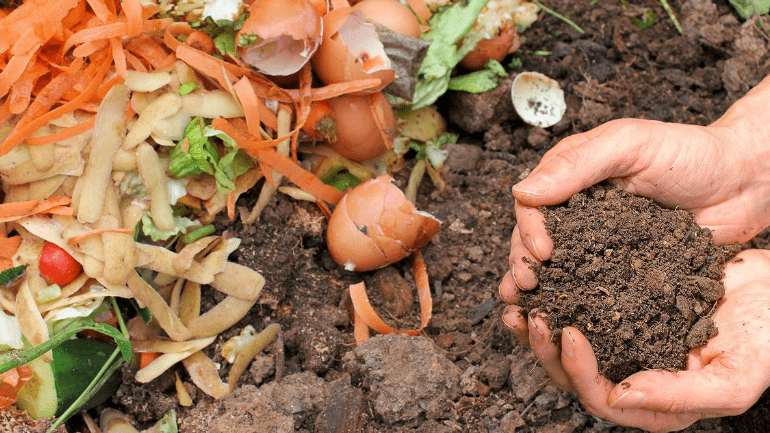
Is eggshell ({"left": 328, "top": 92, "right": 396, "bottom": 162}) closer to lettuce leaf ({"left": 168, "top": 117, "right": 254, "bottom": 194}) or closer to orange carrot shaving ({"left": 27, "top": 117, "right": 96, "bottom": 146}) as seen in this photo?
lettuce leaf ({"left": 168, "top": 117, "right": 254, "bottom": 194})

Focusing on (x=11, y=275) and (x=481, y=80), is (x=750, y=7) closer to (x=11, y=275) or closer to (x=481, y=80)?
(x=481, y=80)

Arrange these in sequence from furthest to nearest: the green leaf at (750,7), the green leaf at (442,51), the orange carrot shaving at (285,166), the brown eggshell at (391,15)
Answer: the green leaf at (750,7), the green leaf at (442,51), the brown eggshell at (391,15), the orange carrot shaving at (285,166)

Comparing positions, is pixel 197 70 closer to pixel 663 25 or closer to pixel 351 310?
pixel 351 310

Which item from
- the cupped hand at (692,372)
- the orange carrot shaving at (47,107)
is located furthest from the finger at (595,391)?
the orange carrot shaving at (47,107)

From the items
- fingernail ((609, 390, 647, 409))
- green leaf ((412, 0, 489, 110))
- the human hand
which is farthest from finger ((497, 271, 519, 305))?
green leaf ((412, 0, 489, 110))

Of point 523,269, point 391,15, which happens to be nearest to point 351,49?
point 391,15

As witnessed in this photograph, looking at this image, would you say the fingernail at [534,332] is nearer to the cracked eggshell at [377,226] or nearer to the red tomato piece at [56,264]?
the cracked eggshell at [377,226]

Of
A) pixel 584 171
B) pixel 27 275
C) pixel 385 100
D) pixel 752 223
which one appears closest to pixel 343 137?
pixel 385 100
